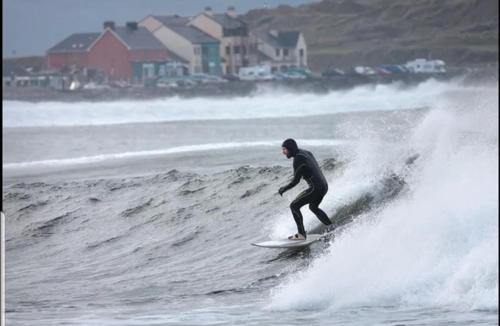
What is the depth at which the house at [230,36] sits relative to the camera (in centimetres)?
8612

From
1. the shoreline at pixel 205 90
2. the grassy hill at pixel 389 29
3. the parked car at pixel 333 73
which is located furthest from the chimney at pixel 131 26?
the parked car at pixel 333 73

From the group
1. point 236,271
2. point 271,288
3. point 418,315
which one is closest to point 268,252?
point 236,271

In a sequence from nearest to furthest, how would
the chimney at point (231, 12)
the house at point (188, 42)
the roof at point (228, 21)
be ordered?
the roof at point (228, 21) → the chimney at point (231, 12) → the house at point (188, 42)

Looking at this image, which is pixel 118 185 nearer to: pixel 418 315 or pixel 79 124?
pixel 418 315

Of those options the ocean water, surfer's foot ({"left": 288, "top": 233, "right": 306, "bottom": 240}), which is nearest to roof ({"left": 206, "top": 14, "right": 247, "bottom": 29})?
the ocean water

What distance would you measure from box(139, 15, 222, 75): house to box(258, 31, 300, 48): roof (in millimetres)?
3913

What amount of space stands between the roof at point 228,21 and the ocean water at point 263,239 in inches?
2224

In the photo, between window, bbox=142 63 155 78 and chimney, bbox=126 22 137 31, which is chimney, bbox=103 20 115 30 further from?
window, bbox=142 63 155 78

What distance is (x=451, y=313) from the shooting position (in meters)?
11.1

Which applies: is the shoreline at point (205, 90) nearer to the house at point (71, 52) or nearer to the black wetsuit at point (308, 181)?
the house at point (71, 52)

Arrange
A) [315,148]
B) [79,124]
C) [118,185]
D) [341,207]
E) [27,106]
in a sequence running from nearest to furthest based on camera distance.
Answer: [341,207]
[118,185]
[315,148]
[79,124]
[27,106]

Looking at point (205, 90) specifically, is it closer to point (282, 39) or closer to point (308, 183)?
point (282, 39)

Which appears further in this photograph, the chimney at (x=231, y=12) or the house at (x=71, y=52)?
the chimney at (x=231, y=12)

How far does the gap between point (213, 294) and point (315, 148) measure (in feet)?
63.0
